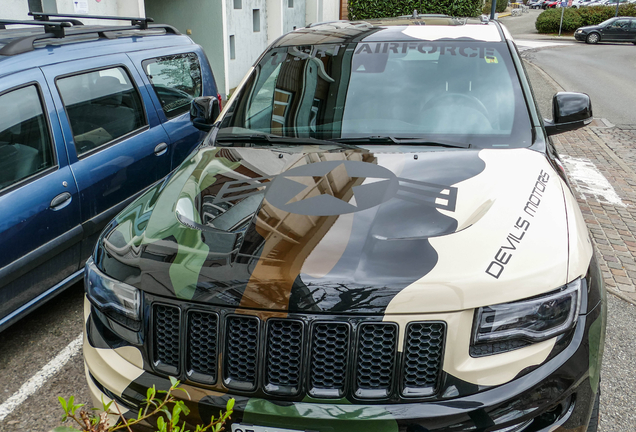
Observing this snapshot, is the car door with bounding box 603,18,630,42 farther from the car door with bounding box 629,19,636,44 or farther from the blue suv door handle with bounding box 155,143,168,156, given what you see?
the blue suv door handle with bounding box 155,143,168,156

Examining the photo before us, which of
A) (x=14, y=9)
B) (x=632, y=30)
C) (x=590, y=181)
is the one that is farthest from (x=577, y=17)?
(x=14, y=9)

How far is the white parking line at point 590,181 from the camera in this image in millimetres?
6773

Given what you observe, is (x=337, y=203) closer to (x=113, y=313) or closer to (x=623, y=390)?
(x=113, y=313)

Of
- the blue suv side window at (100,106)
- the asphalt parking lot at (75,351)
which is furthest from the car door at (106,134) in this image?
the asphalt parking lot at (75,351)

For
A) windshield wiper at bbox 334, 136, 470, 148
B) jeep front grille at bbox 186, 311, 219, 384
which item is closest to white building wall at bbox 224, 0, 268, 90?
windshield wiper at bbox 334, 136, 470, 148

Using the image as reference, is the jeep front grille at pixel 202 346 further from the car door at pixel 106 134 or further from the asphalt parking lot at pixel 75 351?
the car door at pixel 106 134

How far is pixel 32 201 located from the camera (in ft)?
11.6

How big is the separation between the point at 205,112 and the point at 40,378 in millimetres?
1945

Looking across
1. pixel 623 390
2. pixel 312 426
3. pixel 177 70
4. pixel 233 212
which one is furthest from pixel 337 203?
pixel 177 70

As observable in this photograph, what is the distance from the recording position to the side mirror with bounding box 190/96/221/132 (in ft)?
12.7

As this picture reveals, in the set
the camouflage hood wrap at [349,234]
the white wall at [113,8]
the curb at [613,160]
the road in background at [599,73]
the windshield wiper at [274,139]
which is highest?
the white wall at [113,8]

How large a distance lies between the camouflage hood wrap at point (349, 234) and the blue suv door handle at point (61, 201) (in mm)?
1242

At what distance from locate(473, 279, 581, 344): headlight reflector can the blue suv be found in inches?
101

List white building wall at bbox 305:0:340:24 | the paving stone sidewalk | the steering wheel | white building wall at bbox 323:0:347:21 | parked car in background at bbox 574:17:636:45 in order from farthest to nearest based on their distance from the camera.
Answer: parked car in background at bbox 574:17:636:45
white building wall at bbox 323:0:347:21
white building wall at bbox 305:0:340:24
the paving stone sidewalk
the steering wheel
